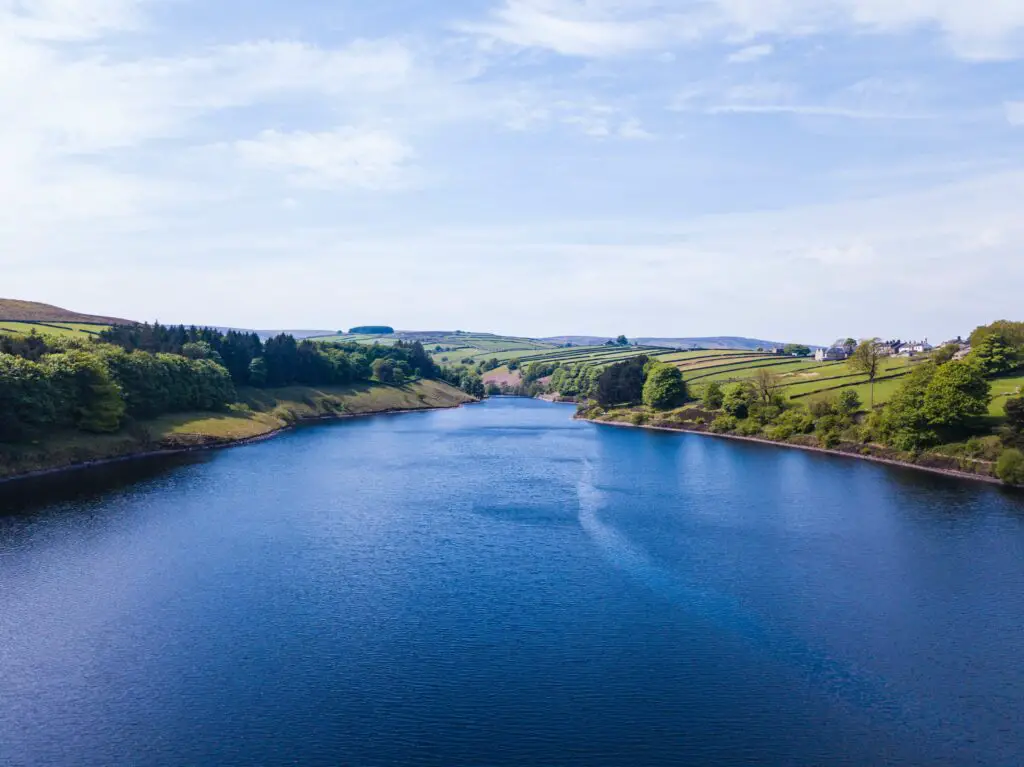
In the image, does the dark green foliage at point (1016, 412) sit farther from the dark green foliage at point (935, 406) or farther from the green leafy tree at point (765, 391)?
the green leafy tree at point (765, 391)

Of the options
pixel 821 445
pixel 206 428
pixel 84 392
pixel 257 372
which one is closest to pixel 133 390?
pixel 84 392

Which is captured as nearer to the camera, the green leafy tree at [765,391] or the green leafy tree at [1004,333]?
the green leafy tree at [1004,333]

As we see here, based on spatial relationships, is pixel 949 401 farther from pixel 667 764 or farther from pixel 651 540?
pixel 667 764

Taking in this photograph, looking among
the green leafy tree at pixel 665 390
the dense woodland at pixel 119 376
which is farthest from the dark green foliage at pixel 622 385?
the dense woodland at pixel 119 376

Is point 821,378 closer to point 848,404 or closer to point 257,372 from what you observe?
point 848,404

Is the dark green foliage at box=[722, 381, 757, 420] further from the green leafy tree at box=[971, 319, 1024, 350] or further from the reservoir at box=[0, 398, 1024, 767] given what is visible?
the reservoir at box=[0, 398, 1024, 767]

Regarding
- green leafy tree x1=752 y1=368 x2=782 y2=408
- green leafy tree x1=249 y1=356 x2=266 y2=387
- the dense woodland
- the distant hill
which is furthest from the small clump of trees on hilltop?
the distant hill
